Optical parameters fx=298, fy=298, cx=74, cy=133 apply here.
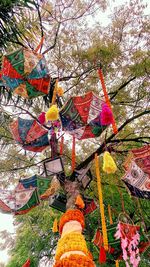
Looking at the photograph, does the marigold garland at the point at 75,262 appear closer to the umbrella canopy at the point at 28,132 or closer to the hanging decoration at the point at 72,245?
the hanging decoration at the point at 72,245

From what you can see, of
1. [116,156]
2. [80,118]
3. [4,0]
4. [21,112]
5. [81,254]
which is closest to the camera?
[81,254]

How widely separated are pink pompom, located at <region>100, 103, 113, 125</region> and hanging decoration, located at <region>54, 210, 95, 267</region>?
126 cm

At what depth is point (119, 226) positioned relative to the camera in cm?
407

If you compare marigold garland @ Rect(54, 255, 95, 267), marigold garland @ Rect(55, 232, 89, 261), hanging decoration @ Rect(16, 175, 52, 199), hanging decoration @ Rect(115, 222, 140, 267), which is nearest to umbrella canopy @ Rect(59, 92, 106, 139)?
hanging decoration @ Rect(16, 175, 52, 199)

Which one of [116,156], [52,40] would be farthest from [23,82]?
[116,156]

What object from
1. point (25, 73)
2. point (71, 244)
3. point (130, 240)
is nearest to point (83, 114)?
point (25, 73)

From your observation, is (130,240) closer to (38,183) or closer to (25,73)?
(38,183)

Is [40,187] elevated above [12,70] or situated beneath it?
situated beneath

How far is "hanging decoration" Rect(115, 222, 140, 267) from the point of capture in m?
4.01

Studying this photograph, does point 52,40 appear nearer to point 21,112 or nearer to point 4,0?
point 21,112

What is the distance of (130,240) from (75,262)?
1.41m

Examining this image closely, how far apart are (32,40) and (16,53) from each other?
129cm

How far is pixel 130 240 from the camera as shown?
4.18 meters

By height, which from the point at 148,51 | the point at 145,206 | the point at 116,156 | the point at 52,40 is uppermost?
the point at 52,40
